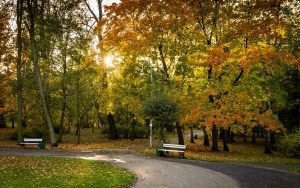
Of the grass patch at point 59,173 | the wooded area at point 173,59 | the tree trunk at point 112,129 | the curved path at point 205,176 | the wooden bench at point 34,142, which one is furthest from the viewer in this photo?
the tree trunk at point 112,129

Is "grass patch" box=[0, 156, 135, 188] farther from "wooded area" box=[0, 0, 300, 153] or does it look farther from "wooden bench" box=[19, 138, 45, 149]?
"wooded area" box=[0, 0, 300, 153]

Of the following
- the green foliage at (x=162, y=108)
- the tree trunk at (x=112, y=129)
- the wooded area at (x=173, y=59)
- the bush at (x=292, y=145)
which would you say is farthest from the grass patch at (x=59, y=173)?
the tree trunk at (x=112, y=129)

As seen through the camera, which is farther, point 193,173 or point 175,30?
point 175,30

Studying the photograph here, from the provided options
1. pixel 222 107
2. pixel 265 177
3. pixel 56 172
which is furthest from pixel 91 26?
pixel 265 177

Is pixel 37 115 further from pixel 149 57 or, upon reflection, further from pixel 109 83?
pixel 149 57

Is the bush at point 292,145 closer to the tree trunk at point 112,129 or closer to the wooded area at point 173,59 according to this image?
the wooded area at point 173,59

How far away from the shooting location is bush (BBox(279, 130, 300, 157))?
21812mm

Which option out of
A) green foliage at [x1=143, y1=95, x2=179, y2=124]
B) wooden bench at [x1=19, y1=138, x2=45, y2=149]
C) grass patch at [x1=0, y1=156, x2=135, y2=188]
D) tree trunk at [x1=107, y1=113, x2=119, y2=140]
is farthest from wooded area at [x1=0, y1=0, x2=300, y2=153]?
grass patch at [x1=0, y1=156, x2=135, y2=188]

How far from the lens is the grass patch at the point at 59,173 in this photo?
1053cm

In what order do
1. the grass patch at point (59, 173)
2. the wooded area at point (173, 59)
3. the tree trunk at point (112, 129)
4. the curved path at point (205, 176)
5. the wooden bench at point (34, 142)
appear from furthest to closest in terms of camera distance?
1. the tree trunk at point (112, 129)
2. the wooden bench at point (34, 142)
3. the wooded area at point (173, 59)
4. the curved path at point (205, 176)
5. the grass patch at point (59, 173)

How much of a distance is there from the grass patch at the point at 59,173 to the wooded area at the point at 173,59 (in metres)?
7.29

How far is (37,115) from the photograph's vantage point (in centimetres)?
3109

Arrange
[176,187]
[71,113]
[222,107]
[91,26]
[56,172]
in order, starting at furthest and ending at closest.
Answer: [91,26]
[71,113]
[222,107]
[56,172]
[176,187]

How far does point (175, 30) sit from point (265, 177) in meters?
12.2
